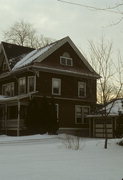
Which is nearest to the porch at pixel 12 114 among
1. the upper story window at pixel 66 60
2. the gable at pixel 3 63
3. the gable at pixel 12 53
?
the gable at pixel 12 53

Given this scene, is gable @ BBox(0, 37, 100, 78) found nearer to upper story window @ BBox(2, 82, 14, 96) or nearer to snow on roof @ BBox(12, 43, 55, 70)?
snow on roof @ BBox(12, 43, 55, 70)

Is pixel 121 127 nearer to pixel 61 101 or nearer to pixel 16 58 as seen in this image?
pixel 61 101

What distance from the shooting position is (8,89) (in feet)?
129

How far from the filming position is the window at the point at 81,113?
37.6 m

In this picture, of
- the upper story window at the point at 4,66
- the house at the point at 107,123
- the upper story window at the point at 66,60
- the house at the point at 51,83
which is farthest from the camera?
the upper story window at the point at 4,66

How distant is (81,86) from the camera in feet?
127

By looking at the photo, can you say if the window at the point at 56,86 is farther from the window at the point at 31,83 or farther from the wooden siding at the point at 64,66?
the window at the point at 31,83

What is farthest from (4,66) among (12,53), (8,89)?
(8,89)

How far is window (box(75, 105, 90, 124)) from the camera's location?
37.6 meters

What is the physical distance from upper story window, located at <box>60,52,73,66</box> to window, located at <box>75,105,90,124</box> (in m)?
4.32

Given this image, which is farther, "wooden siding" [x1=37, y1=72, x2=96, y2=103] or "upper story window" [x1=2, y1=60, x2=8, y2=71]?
"upper story window" [x1=2, y1=60, x2=8, y2=71]

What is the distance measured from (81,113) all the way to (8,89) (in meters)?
7.96

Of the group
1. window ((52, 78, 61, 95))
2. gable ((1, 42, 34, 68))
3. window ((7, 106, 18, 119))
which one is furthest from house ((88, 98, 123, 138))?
gable ((1, 42, 34, 68))

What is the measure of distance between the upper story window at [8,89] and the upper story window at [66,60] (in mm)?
5716
